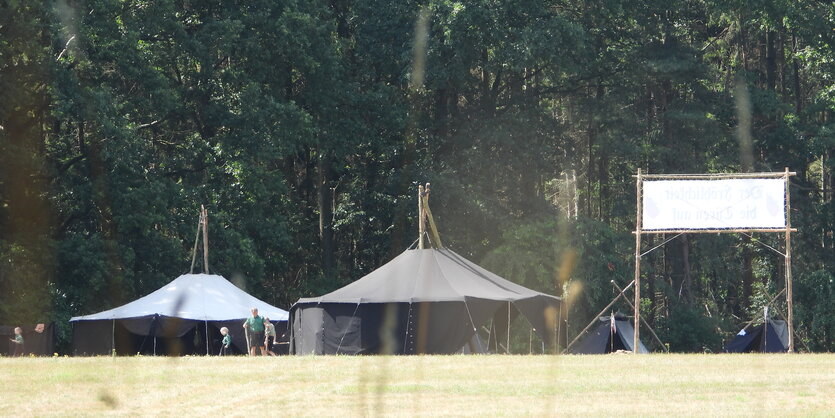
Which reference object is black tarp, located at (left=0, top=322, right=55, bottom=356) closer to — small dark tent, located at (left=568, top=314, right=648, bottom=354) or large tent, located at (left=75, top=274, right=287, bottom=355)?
large tent, located at (left=75, top=274, right=287, bottom=355)

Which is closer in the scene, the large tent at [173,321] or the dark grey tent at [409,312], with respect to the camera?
the dark grey tent at [409,312]

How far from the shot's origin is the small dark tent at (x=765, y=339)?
39719 mm

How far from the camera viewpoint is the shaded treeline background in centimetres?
3881

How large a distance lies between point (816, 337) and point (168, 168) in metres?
23.5

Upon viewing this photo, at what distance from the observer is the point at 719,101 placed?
47.3m

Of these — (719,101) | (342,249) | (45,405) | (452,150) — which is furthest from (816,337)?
(45,405)

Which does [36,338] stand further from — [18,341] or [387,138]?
[387,138]

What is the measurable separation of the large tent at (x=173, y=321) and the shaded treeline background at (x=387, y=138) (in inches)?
126

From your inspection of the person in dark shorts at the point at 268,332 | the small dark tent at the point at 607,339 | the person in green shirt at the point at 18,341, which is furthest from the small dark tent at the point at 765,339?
the person in green shirt at the point at 18,341

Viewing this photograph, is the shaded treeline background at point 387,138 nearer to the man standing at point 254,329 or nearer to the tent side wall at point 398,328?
the man standing at point 254,329

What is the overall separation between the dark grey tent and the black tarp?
760 centimetres

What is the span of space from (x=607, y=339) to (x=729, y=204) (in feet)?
29.8

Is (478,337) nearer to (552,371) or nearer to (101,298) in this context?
(552,371)

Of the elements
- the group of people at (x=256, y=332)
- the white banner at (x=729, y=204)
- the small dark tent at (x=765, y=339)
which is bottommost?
the small dark tent at (x=765, y=339)
